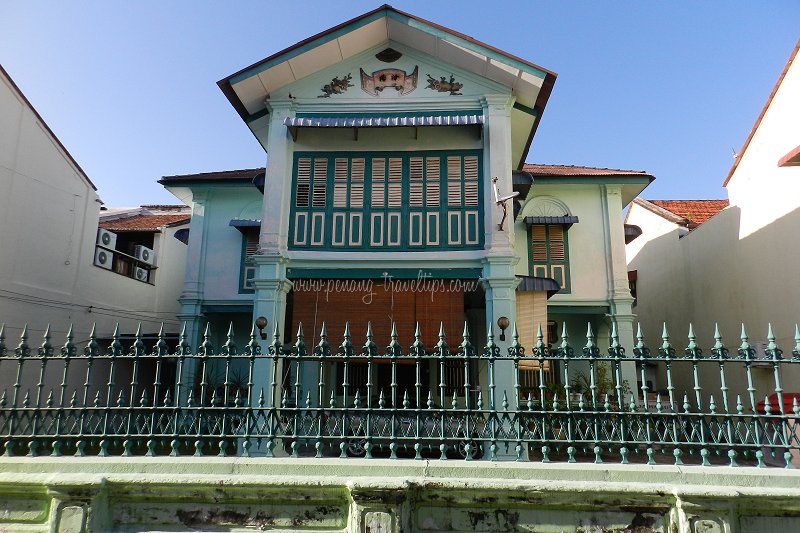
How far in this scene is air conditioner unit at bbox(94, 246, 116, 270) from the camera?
14.8 metres

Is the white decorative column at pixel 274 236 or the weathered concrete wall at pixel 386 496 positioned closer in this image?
the weathered concrete wall at pixel 386 496

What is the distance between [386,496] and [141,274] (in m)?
15.3

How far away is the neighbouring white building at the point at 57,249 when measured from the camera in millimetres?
12031

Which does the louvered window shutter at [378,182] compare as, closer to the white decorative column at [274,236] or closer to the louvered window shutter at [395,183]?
the louvered window shutter at [395,183]

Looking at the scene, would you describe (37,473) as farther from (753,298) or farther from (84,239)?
(753,298)

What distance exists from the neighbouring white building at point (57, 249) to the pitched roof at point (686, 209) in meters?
15.2

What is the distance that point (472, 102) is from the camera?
36.0 feet

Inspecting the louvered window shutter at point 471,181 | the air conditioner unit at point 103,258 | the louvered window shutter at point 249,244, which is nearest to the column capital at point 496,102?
the louvered window shutter at point 471,181

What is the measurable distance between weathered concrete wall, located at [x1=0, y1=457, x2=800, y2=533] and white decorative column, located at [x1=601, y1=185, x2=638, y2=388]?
9.66 m

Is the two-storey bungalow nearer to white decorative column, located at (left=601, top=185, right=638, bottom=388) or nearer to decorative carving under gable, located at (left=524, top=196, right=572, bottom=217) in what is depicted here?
decorative carving under gable, located at (left=524, top=196, right=572, bottom=217)

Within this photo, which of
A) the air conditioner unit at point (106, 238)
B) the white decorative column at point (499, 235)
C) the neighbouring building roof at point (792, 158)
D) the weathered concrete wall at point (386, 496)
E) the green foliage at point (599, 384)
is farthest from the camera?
the air conditioner unit at point (106, 238)

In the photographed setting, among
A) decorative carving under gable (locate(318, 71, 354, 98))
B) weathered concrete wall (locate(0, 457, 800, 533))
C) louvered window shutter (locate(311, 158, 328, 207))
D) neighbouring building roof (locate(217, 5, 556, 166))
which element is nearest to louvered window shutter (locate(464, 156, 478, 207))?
neighbouring building roof (locate(217, 5, 556, 166))

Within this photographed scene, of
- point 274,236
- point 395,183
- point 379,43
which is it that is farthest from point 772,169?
point 274,236

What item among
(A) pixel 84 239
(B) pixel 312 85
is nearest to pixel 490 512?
(B) pixel 312 85
